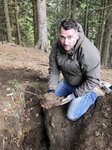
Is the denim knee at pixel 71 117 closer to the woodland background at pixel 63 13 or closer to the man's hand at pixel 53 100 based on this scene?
the man's hand at pixel 53 100

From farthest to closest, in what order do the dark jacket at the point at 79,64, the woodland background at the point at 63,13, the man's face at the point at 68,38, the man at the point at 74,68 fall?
the woodland background at the point at 63,13 < the dark jacket at the point at 79,64 < the man at the point at 74,68 < the man's face at the point at 68,38

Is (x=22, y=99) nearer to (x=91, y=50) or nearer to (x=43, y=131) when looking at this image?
(x=43, y=131)

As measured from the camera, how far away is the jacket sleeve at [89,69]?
14.6 ft

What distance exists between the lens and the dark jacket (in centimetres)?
446

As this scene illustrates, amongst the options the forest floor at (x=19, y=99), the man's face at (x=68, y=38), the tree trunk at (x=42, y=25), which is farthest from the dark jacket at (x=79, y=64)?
the tree trunk at (x=42, y=25)

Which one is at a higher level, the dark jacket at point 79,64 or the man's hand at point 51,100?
the dark jacket at point 79,64

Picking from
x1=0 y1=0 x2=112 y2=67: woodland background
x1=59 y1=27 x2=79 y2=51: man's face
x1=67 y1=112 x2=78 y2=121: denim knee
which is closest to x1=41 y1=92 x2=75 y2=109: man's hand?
x1=67 y1=112 x2=78 y2=121: denim knee

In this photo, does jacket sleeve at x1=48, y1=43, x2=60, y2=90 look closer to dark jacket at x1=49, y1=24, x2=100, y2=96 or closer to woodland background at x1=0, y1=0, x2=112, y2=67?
dark jacket at x1=49, y1=24, x2=100, y2=96

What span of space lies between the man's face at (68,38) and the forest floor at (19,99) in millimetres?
1993

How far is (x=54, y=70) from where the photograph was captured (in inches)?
202

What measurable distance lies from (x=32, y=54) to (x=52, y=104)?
4.68m

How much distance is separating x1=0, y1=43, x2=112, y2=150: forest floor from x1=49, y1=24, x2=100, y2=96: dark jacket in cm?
100

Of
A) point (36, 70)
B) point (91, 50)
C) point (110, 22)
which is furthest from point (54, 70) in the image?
point (110, 22)

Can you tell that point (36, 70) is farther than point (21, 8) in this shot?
No
